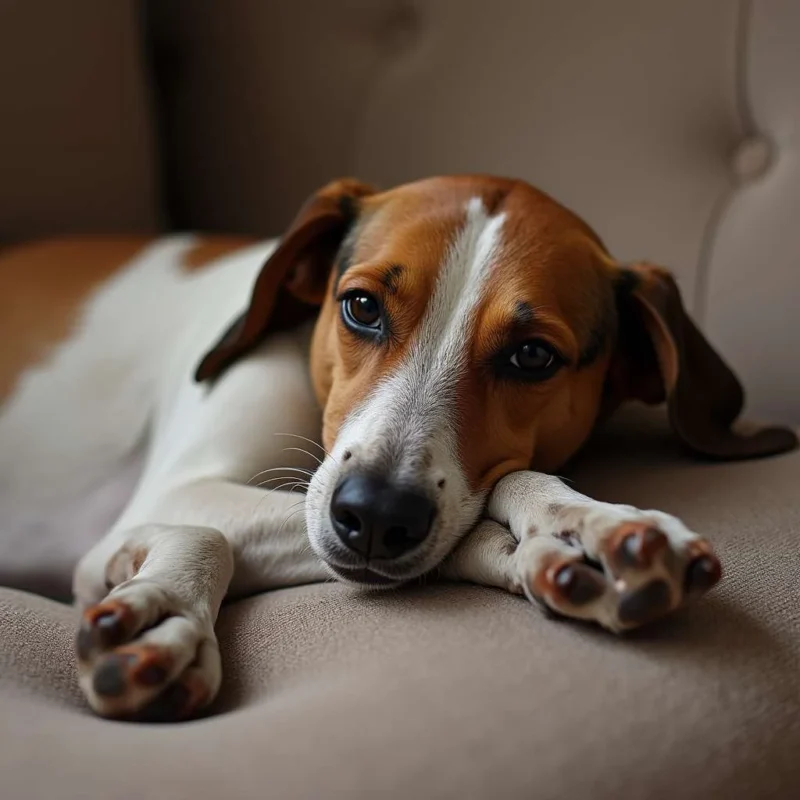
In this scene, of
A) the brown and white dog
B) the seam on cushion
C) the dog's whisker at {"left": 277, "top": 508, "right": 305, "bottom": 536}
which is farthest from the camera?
the seam on cushion

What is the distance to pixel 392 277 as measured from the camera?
173cm

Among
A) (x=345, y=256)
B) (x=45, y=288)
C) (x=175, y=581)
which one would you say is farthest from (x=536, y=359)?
(x=45, y=288)

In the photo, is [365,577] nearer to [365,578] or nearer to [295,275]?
[365,578]

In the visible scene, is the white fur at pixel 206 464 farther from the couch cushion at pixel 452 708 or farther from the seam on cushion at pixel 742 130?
the seam on cushion at pixel 742 130

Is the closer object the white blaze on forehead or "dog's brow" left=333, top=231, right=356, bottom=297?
the white blaze on forehead

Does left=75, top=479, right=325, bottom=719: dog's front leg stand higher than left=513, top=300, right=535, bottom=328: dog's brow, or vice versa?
left=513, top=300, right=535, bottom=328: dog's brow

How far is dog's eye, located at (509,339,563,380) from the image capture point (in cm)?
171

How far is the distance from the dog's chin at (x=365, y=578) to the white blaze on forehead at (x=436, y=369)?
0.17 m

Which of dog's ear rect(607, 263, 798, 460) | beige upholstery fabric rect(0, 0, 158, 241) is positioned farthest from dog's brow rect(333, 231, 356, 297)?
A: beige upholstery fabric rect(0, 0, 158, 241)

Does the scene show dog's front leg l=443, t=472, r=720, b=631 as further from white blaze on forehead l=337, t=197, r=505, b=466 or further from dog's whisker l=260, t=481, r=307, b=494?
dog's whisker l=260, t=481, r=307, b=494

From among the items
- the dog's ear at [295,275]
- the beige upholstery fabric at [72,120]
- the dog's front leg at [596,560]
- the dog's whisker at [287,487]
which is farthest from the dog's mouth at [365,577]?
the beige upholstery fabric at [72,120]

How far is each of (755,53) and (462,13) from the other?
783 millimetres

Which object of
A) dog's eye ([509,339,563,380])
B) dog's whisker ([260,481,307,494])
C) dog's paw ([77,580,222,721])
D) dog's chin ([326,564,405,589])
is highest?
dog's eye ([509,339,563,380])

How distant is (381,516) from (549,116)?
60.5 inches
